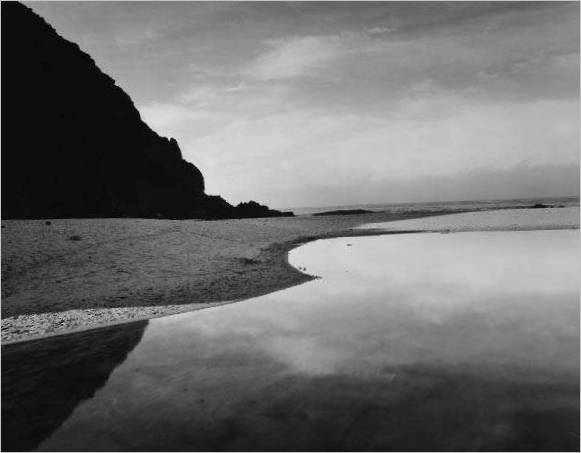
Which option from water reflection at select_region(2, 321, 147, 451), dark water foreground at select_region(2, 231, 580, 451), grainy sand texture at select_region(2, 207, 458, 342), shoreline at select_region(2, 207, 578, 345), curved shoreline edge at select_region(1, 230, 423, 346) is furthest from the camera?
grainy sand texture at select_region(2, 207, 458, 342)

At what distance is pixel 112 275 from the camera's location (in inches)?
587

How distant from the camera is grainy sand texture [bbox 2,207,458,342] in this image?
11.0 meters

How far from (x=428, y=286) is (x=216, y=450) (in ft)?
33.4

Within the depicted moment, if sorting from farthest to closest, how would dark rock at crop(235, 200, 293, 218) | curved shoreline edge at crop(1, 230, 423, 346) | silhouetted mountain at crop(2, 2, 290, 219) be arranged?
1. dark rock at crop(235, 200, 293, 218)
2. silhouetted mountain at crop(2, 2, 290, 219)
3. curved shoreline edge at crop(1, 230, 423, 346)

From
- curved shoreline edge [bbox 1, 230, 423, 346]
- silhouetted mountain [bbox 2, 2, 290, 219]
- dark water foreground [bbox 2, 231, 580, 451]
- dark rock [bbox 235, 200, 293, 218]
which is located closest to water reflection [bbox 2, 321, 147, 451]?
dark water foreground [bbox 2, 231, 580, 451]

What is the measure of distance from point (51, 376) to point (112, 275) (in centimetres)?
806

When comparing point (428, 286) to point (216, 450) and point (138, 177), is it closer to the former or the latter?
point (216, 450)

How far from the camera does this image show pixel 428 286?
13.5 m

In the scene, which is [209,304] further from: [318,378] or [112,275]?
[318,378]

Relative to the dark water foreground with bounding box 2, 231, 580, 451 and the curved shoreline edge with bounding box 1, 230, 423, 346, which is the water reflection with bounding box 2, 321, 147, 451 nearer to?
the dark water foreground with bounding box 2, 231, 580, 451

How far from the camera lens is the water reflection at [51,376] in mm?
5582

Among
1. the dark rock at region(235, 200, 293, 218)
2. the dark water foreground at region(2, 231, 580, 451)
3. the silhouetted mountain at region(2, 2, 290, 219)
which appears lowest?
the dark water foreground at region(2, 231, 580, 451)

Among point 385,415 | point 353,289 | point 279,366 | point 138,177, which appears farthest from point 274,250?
point 138,177

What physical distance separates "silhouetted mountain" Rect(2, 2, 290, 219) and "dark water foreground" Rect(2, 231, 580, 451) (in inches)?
1607
